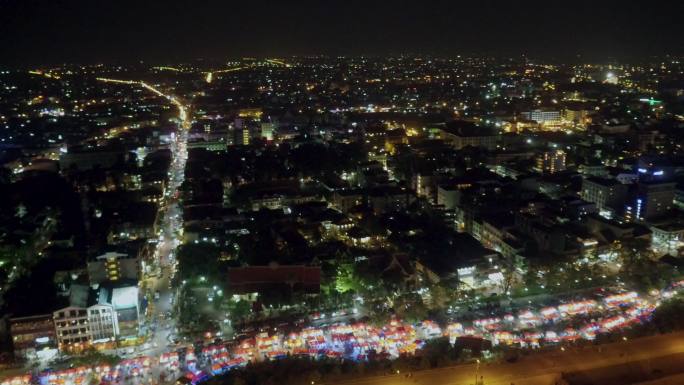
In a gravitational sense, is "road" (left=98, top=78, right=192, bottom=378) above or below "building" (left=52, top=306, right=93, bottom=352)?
below

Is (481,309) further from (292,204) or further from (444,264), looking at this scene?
(292,204)

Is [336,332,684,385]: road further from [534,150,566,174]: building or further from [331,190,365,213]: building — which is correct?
[534,150,566,174]: building

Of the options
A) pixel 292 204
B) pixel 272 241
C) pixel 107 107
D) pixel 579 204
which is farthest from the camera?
pixel 107 107

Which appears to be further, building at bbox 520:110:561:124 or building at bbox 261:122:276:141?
building at bbox 520:110:561:124

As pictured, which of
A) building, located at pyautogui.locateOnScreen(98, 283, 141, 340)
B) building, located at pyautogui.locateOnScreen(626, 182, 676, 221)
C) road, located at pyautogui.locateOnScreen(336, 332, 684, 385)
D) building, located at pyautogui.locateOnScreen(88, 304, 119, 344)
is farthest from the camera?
building, located at pyautogui.locateOnScreen(626, 182, 676, 221)

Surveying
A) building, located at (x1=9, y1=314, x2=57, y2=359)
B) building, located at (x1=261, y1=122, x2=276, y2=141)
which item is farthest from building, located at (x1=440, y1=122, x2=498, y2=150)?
building, located at (x1=9, y1=314, x2=57, y2=359)

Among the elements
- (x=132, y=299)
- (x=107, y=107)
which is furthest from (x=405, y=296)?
(x=107, y=107)
